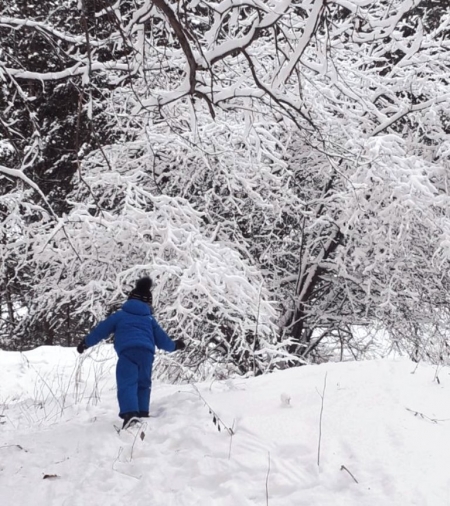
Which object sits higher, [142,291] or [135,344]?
[142,291]

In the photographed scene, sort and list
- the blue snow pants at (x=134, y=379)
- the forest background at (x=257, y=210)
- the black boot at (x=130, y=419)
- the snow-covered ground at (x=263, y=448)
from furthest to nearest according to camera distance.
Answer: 1. the forest background at (x=257, y=210)
2. the blue snow pants at (x=134, y=379)
3. the black boot at (x=130, y=419)
4. the snow-covered ground at (x=263, y=448)

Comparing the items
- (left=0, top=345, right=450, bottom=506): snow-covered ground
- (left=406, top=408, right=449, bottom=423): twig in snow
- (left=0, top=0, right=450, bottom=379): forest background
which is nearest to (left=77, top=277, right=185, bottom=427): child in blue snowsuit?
(left=0, top=345, right=450, bottom=506): snow-covered ground

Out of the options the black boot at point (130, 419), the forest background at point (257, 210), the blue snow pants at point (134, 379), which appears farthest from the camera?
the forest background at point (257, 210)

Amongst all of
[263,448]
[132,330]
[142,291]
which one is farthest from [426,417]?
[142,291]

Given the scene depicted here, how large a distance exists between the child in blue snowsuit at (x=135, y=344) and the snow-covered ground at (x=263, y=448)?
0.21m

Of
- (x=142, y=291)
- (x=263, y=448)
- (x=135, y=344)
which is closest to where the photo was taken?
(x=263, y=448)

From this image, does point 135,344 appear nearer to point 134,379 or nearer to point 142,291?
point 134,379

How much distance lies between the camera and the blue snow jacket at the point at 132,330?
15.5 feet

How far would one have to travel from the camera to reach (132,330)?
477 cm

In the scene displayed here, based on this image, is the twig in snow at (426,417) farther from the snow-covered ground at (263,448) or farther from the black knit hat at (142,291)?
the black knit hat at (142,291)

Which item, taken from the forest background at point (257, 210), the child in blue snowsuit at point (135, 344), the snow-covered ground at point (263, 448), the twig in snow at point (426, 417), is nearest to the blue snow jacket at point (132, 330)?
the child in blue snowsuit at point (135, 344)

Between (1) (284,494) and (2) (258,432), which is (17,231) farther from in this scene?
(1) (284,494)

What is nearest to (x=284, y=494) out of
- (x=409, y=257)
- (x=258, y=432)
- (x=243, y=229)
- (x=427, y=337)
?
(x=258, y=432)

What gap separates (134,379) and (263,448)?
144cm
